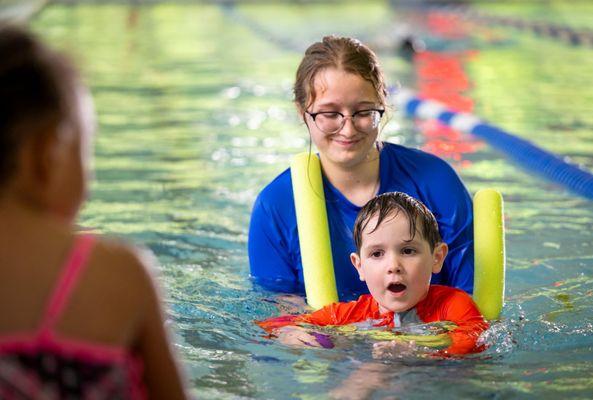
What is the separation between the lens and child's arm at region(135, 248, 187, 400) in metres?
1.51

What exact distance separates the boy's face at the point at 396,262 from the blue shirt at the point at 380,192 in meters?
0.48

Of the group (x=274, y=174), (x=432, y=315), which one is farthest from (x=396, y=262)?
(x=274, y=174)

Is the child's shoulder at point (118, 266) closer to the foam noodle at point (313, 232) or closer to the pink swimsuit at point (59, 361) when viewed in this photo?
the pink swimsuit at point (59, 361)

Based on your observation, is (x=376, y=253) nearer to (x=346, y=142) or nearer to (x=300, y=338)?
(x=300, y=338)

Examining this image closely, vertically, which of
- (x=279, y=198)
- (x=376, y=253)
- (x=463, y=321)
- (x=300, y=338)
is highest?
(x=279, y=198)

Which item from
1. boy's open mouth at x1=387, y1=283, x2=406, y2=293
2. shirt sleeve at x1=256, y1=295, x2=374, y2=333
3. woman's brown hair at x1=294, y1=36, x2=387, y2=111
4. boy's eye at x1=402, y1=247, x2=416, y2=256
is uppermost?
woman's brown hair at x1=294, y1=36, x2=387, y2=111

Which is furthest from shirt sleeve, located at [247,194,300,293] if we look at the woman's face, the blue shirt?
the woman's face

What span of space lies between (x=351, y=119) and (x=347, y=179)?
32 centimetres

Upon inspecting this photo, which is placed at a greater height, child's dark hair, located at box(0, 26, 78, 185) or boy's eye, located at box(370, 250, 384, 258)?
child's dark hair, located at box(0, 26, 78, 185)

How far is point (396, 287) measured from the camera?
128 inches

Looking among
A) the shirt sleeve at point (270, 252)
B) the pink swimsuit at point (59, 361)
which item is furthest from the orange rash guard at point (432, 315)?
the pink swimsuit at point (59, 361)

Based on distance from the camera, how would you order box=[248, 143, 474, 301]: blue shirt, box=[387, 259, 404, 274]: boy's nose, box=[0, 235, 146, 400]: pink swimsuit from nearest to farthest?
box=[0, 235, 146, 400]: pink swimsuit → box=[387, 259, 404, 274]: boy's nose → box=[248, 143, 474, 301]: blue shirt

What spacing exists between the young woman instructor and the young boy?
34cm

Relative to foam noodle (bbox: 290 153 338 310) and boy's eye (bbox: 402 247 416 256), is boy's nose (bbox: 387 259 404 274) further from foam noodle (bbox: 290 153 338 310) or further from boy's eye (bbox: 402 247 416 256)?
foam noodle (bbox: 290 153 338 310)
